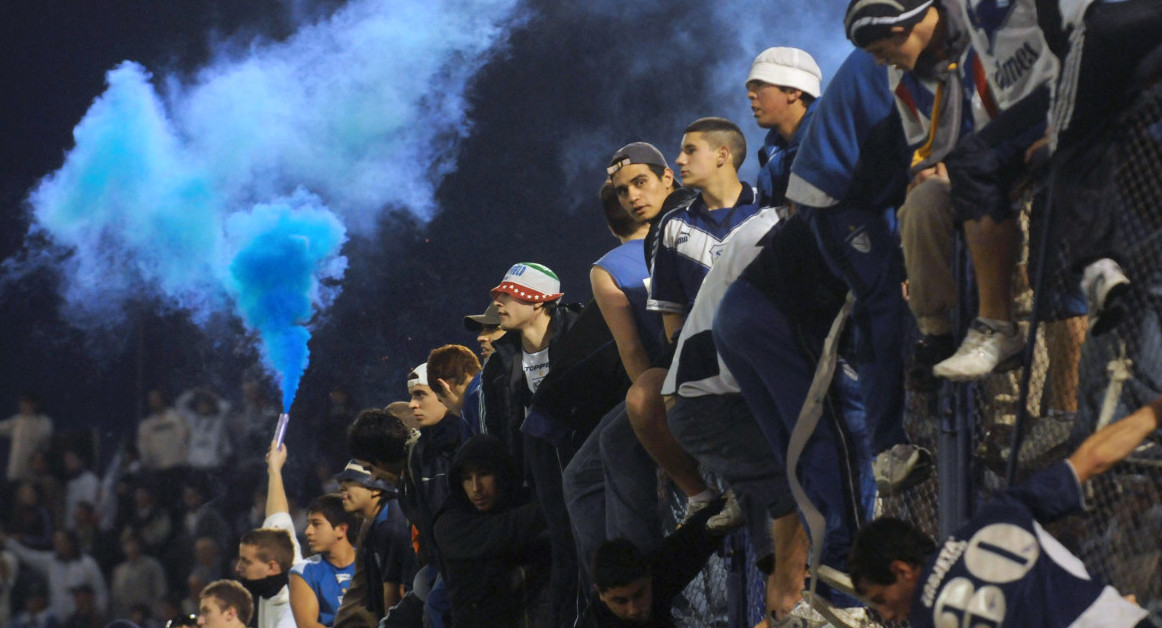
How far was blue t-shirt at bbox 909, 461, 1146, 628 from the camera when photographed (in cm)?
222

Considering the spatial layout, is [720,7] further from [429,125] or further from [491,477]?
[491,477]

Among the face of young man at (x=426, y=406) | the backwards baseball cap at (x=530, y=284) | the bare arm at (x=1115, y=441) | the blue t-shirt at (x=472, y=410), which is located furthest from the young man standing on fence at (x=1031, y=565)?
the face of young man at (x=426, y=406)

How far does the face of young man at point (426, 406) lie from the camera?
5691mm

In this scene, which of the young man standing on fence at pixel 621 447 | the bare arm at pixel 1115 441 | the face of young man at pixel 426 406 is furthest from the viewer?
the face of young man at pixel 426 406

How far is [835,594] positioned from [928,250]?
87 cm

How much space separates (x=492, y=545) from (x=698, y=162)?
5.14 ft

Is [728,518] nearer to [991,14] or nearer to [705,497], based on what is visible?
[705,497]

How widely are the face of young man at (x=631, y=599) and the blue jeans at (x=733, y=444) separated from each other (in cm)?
38

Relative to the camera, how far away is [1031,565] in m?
2.26

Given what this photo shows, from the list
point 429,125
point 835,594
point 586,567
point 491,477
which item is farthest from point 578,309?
point 429,125

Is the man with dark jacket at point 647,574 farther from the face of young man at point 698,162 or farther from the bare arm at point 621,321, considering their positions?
the face of young man at point 698,162

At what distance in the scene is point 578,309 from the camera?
4949 millimetres

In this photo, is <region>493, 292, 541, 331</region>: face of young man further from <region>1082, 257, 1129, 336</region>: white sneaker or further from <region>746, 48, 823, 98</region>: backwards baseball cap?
<region>1082, 257, 1129, 336</region>: white sneaker

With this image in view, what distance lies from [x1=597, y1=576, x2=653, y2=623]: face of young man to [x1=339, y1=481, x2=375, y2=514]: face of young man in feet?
7.83
